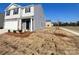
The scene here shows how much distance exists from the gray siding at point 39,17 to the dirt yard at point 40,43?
0.13 metres

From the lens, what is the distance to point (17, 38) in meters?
4.69

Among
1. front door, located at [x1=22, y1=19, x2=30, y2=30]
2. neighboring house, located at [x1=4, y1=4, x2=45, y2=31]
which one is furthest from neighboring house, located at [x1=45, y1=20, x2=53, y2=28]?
front door, located at [x1=22, y1=19, x2=30, y2=30]

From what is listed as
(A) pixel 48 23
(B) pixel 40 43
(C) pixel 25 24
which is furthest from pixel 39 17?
(B) pixel 40 43

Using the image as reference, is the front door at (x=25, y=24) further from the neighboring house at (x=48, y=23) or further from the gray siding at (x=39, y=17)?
the neighboring house at (x=48, y=23)

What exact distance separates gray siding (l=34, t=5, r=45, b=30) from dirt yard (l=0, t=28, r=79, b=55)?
0.42ft

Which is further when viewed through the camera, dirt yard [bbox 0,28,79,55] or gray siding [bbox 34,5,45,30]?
gray siding [bbox 34,5,45,30]

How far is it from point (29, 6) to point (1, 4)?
636 mm

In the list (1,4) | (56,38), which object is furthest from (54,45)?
(1,4)

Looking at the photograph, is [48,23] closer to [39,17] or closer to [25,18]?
[39,17]

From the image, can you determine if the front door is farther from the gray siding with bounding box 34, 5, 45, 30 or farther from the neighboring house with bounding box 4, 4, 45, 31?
the gray siding with bounding box 34, 5, 45, 30

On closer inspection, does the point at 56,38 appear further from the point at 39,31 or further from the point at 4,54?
the point at 4,54

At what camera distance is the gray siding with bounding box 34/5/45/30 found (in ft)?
15.4

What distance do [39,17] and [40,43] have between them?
1.98 feet

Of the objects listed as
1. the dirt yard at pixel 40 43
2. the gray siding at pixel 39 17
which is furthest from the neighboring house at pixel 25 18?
the dirt yard at pixel 40 43
